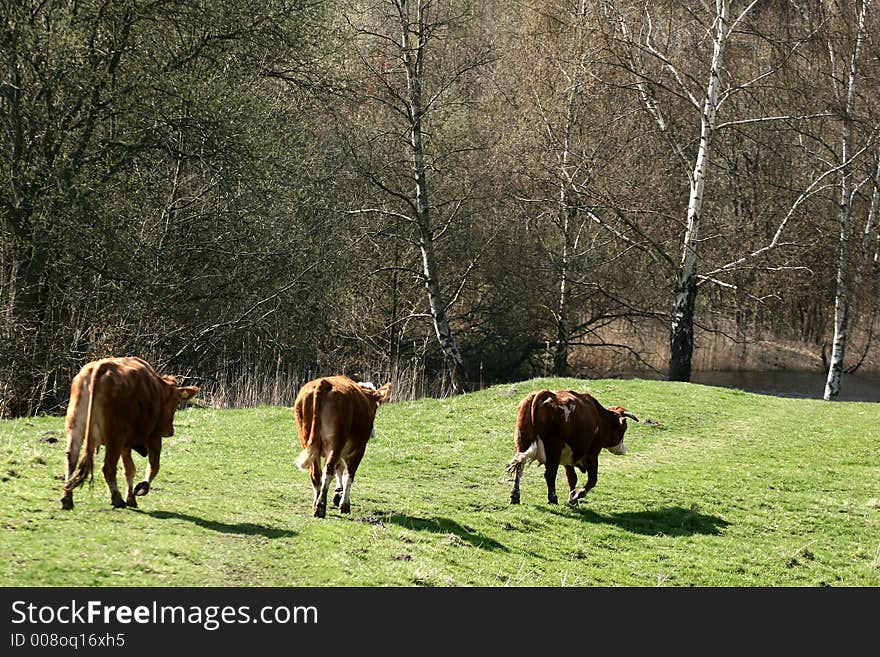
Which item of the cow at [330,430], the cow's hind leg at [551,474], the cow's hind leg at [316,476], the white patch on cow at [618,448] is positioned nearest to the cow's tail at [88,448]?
the cow at [330,430]

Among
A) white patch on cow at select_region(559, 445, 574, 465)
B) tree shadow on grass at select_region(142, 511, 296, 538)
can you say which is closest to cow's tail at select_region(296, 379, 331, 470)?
tree shadow on grass at select_region(142, 511, 296, 538)

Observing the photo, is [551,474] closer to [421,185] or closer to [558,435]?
[558,435]

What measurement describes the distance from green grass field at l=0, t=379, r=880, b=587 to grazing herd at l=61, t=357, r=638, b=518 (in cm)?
36

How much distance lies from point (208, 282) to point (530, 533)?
16522mm

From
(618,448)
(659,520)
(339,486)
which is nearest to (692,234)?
(618,448)

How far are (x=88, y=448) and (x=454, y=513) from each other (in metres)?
4.70

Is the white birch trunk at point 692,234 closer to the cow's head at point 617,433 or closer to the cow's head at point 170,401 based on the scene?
the cow's head at point 617,433

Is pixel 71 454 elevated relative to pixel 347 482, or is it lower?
elevated

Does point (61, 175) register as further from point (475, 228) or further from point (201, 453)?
point (475, 228)

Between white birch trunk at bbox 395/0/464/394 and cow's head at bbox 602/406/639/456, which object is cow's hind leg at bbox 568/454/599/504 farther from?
white birch trunk at bbox 395/0/464/394

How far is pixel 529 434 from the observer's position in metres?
12.6

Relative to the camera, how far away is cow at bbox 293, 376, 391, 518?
33.7 feet

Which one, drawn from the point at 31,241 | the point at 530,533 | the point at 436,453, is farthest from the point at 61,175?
the point at 530,533

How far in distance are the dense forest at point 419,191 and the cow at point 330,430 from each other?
10.7 m
